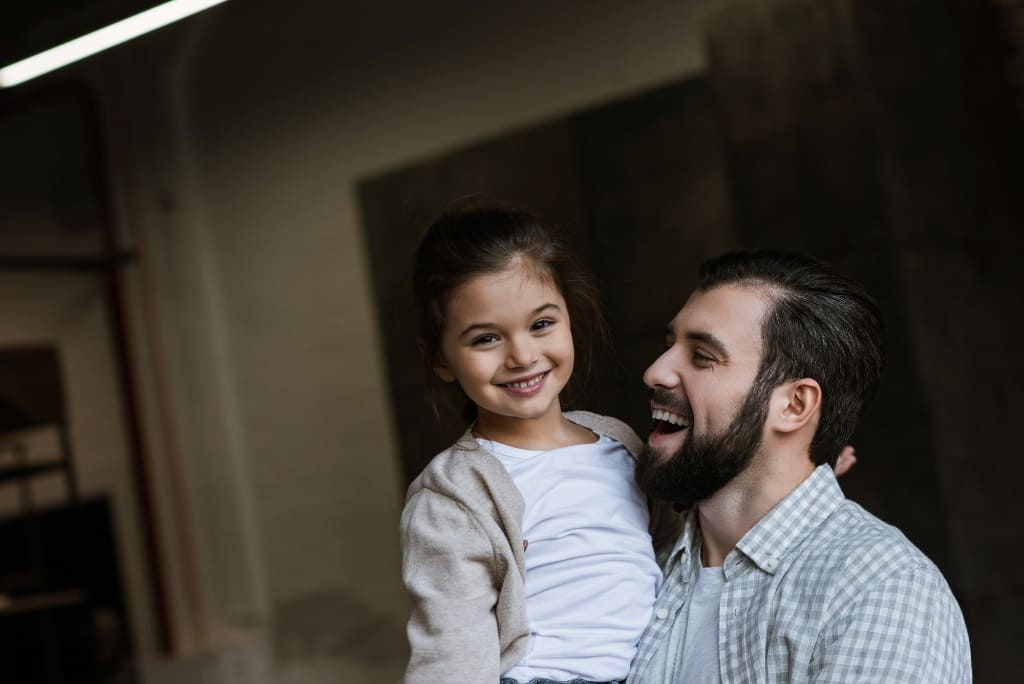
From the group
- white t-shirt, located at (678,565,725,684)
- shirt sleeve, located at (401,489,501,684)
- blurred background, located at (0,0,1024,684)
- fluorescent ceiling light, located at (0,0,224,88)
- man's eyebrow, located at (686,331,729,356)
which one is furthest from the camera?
blurred background, located at (0,0,1024,684)

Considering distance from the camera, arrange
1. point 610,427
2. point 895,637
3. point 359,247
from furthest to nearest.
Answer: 1. point 359,247
2. point 610,427
3. point 895,637

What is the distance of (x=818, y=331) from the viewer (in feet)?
6.38

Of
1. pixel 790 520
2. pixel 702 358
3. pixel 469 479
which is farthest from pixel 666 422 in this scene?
pixel 469 479

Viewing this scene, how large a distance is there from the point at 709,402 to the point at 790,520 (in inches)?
8.4

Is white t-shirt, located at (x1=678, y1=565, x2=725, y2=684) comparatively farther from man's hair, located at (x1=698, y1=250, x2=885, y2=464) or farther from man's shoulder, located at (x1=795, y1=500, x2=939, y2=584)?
man's hair, located at (x1=698, y1=250, x2=885, y2=464)

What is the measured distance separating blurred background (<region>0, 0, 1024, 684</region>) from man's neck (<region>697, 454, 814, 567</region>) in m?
1.58

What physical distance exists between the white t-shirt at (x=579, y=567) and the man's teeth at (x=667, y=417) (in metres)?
0.12

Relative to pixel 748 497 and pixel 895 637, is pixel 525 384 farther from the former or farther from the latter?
pixel 895 637

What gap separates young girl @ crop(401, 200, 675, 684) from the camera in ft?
5.73

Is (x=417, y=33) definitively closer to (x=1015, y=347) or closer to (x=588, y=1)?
(x=588, y=1)

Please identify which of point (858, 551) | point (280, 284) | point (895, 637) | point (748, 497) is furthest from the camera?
point (280, 284)

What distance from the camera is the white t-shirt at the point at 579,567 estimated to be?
1.81 metres

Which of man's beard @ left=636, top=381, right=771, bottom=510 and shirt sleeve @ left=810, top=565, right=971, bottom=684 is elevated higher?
man's beard @ left=636, top=381, right=771, bottom=510

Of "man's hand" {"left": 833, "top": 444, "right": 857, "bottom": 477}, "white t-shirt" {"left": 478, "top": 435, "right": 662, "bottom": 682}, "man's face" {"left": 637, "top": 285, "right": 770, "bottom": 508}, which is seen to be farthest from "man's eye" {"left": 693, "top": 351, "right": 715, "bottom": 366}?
"man's hand" {"left": 833, "top": 444, "right": 857, "bottom": 477}
